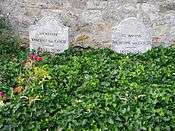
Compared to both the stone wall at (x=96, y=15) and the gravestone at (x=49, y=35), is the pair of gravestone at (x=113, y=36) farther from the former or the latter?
the stone wall at (x=96, y=15)

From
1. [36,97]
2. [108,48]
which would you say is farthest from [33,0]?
[36,97]

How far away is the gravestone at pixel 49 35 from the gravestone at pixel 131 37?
82 cm

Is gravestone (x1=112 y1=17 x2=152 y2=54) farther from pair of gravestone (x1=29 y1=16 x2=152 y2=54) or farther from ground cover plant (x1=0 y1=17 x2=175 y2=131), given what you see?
ground cover plant (x1=0 y1=17 x2=175 y2=131)

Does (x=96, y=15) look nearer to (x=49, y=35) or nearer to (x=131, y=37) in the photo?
(x=131, y=37)

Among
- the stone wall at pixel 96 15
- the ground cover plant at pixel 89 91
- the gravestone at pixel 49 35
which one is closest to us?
the ground cover plant at pixel 89 91

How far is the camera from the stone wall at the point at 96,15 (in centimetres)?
669

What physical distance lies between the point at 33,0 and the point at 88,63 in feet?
5.59

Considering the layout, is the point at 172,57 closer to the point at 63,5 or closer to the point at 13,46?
the point at 63,5

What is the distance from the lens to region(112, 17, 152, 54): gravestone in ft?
22.0

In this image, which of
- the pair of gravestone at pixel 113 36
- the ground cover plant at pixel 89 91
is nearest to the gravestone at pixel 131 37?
the pair of gravestone at pixel 113 36

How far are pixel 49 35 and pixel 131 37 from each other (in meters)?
1.33

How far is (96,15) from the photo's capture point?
6.84 meters

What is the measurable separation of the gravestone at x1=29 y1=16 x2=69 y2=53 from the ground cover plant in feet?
1.34

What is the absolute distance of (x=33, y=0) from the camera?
6.95m
